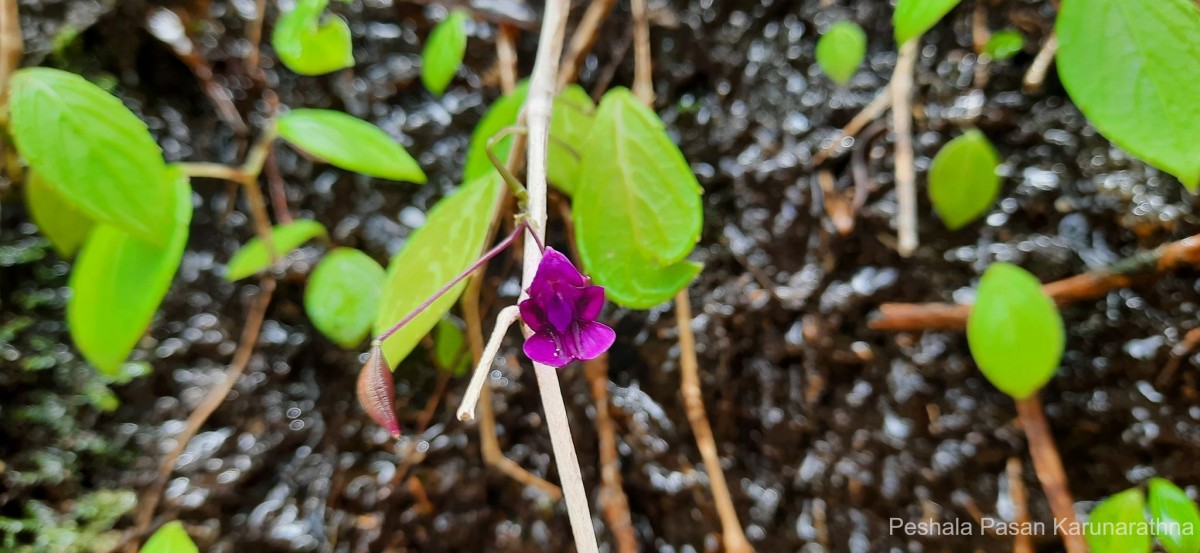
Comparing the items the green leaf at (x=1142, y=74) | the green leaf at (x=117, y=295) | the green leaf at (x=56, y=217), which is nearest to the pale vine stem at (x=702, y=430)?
the green leaf at (x=1142, y=74)

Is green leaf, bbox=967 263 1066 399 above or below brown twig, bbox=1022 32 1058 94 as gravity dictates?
below

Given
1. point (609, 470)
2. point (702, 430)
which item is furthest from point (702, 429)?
point (609, 470)

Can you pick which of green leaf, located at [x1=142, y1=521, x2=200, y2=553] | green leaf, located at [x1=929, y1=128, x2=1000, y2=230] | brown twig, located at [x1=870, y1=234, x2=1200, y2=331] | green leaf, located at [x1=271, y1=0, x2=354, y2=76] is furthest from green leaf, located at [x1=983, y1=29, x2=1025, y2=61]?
green leaf, located at [x1=142, y1=521, x2=200, y2=553]

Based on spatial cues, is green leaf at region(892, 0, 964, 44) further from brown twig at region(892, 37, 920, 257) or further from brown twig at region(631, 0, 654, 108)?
brown twig at region(631, 0, 654, 108)

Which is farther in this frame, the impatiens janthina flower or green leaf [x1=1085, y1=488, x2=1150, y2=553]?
green leaf [x1=1085, y1=488, x2=1150, y2=553]

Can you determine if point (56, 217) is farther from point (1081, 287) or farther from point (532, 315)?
point (1081, 287)

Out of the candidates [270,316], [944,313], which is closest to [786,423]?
[944,313]
